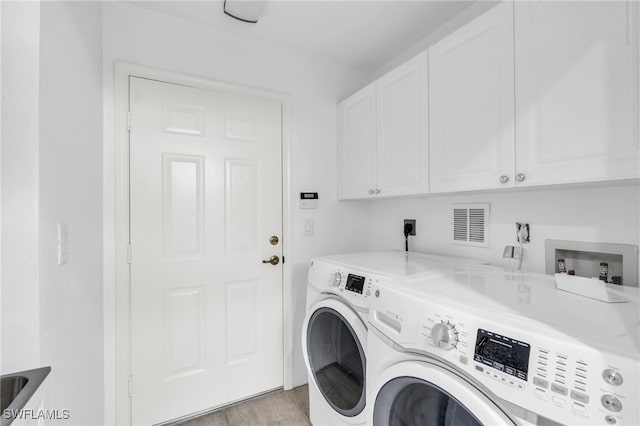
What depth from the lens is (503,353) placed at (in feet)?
2.18

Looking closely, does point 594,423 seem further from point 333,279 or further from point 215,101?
point 215,101

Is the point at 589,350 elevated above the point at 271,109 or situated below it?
below

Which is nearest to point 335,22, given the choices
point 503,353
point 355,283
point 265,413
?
point 355,283

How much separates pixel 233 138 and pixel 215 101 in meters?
0.25

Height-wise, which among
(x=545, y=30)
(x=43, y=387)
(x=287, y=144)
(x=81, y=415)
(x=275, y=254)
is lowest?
(x=81, y=415)

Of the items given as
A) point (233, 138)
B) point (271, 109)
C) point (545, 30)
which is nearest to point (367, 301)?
point (545, 30)

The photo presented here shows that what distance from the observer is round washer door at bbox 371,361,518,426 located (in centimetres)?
68

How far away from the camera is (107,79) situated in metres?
1.55

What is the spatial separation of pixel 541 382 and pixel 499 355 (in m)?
0.09

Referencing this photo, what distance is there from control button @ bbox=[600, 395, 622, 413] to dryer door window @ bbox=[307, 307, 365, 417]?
785mm

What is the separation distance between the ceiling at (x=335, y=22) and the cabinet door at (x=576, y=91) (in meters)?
0.73

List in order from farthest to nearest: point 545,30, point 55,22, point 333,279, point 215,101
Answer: point 215,101 → point 333,279 → point 545,30 → point 55,22

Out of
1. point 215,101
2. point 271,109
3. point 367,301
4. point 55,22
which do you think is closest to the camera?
point 55,22

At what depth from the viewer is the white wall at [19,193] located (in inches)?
28.0
